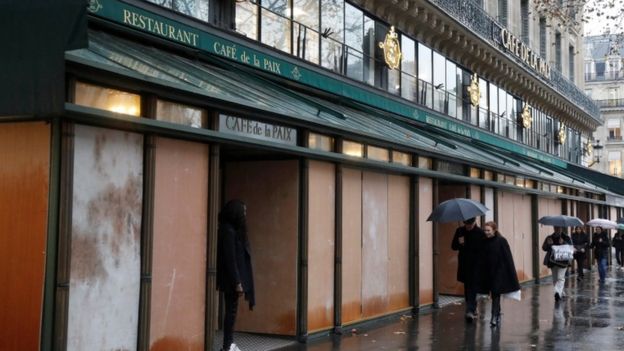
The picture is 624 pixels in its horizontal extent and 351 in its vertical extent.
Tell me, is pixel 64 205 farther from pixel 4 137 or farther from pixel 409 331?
pixel 409 331

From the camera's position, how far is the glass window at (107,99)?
7.03m

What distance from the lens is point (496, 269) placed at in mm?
12164

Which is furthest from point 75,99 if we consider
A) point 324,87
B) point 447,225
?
point 447,225

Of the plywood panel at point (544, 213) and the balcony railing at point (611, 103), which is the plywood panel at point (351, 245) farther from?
the balcony railing at point (611, 103)

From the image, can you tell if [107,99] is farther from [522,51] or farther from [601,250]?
[522,51]

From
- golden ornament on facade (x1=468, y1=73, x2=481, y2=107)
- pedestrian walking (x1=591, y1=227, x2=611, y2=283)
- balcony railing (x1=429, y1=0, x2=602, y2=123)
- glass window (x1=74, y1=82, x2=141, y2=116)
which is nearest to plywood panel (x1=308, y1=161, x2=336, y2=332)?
glass window (x1=74, y1=82, x2=141, y2=116)

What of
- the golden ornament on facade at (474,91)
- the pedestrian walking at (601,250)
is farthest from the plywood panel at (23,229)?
the pedestrian walking at (601,250)

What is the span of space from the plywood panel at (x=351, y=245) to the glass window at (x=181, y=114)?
11.4 feet

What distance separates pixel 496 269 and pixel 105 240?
689 centimetres

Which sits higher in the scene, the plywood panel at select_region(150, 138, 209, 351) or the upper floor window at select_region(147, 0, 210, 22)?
the upper floor window at select_region(147, 0, 210, 22)

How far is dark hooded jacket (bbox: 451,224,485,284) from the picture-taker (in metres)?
12.6

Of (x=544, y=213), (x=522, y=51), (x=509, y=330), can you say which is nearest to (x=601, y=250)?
(x=544, y=213)

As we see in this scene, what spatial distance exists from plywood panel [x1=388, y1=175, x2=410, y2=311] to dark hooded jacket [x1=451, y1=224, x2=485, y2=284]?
1076 mm

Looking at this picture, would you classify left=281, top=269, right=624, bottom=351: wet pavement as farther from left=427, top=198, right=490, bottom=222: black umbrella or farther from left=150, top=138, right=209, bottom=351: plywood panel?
left=150, top=138, right=209, bottom=351: plywood panel
